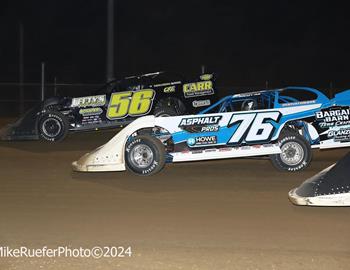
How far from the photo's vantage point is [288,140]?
1135cm

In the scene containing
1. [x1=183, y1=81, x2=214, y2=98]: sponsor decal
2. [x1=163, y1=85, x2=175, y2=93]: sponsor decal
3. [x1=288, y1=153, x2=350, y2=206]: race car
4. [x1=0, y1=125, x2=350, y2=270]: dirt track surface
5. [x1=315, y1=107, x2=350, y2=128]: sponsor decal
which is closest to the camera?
[x1=0, y1=125, x2=350, y2=270]: dirt track surface

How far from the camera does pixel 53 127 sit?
54.3 feet

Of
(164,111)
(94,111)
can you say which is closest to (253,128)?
(164,111)

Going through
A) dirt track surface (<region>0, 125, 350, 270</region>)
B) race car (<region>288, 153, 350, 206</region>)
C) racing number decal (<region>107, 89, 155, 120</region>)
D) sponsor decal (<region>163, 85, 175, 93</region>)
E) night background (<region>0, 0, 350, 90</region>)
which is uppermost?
night background (<region>0, 0, 350, 90</region>)

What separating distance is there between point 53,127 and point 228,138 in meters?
6.44

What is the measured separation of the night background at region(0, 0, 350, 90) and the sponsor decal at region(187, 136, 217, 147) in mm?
33996

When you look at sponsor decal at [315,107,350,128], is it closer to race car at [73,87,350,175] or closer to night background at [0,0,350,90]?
race car at [73,87,350,175]

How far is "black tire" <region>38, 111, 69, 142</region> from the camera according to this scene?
1641 centimetres

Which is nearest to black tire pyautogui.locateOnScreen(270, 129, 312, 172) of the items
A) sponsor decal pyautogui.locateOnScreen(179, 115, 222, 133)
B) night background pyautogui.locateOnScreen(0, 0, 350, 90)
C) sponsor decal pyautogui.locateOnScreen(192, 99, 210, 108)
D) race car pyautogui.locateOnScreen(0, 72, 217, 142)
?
sponsor decal pyautogui.locateOnScreen(179, 115, 222, 133)

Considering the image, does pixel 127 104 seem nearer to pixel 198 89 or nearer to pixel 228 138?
pixel 198 89

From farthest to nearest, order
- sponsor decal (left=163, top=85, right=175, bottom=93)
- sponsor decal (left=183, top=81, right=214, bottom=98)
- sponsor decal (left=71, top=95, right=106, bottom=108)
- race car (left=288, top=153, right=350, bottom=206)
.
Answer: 1. sponsor decal (left=183, top=81, right=214, bottom=98)
2. sponsor decal (left=163, top=85, right=175, bottom=93)
3. sponsor decal (left=71, top=95, right=106, bottom=108)
4. race car (left=288, top=153, right=350, bottom=206)

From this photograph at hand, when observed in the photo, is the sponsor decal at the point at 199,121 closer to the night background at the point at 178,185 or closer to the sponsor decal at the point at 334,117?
the night background at the point at 178,185

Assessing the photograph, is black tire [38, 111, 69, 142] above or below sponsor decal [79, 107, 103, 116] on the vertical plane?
below

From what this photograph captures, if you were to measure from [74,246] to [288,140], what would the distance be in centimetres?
521
